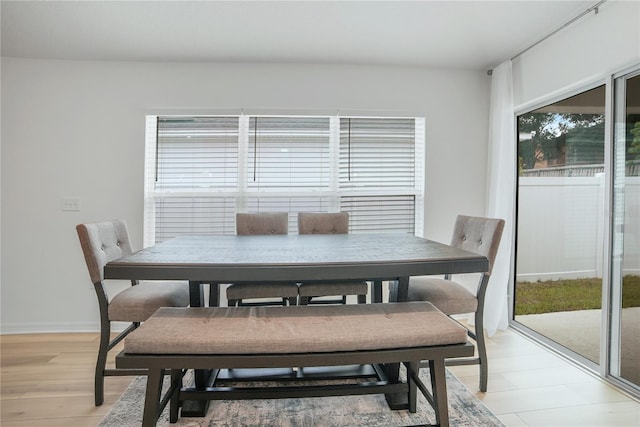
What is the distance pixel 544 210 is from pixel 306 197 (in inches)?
80.3

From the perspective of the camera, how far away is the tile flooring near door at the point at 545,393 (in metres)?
1.76

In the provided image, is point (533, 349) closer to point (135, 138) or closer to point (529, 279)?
point (529, 279)

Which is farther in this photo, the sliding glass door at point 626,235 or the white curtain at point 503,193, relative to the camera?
the white curtain at point 503,193

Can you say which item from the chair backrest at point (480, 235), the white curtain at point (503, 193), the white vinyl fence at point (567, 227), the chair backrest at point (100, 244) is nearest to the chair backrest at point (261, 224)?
the chair backrest at point (100, 244)

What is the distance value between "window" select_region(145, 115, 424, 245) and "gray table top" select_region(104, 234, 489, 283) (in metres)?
1.42

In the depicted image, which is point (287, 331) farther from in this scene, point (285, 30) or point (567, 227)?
point (567, 227)

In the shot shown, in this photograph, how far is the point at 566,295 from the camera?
262 cm

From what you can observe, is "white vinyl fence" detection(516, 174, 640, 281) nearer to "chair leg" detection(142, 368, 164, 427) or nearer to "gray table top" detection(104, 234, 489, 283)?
"gray table top" detection(104, 234, 489, 283)

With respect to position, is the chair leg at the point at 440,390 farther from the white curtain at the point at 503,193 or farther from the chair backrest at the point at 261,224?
the white curtain at the point at 503,193

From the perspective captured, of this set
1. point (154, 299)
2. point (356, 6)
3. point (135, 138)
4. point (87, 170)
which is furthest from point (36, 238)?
point (356, 6)

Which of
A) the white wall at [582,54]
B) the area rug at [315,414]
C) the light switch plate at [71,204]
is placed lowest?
the area rug at [315,414]

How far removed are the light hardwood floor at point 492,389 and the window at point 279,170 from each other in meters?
1.17

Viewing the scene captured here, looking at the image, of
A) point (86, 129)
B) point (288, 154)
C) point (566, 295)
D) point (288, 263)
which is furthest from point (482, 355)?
point (86, 129)

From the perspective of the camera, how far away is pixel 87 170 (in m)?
3.06
